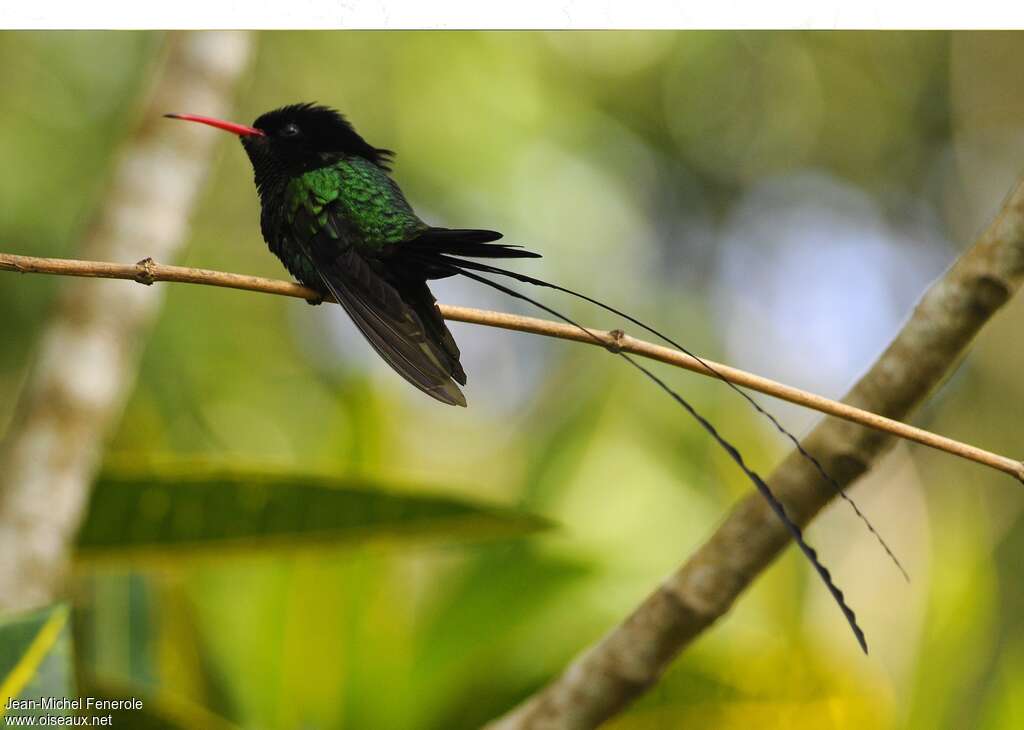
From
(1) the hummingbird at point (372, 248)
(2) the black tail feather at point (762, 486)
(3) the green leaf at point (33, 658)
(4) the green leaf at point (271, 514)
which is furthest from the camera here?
(4) the green leaf at point (271, 514)

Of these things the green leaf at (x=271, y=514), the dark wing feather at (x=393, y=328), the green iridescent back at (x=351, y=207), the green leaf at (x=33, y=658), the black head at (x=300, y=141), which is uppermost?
the black head at (x=300, y=141)

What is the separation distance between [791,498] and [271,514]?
0.72 metres

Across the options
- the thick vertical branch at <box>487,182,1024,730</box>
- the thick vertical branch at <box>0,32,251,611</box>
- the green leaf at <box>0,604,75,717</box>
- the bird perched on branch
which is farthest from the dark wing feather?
the thick vertical branch at <box>0,32,251,611</box>

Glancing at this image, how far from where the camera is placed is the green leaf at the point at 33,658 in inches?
41.2

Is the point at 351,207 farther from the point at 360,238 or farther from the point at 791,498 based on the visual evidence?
the point at 791,498

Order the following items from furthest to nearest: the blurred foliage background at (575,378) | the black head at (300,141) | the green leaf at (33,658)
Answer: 1. the blurred foliage background at (575,378)
2. the black head at (300,141)
3. the green leaf at (33,658)

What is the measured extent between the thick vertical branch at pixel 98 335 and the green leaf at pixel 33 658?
13.8 inches

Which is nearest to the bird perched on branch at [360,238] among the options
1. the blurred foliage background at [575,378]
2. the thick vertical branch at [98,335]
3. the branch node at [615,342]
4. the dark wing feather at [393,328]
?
the dark wing feather at [393,328]

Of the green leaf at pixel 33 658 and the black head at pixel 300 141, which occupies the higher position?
the black head at pixel 300 141

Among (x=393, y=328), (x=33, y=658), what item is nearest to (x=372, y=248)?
(x=393, y=328)

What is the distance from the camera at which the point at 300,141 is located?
1258 millimetres

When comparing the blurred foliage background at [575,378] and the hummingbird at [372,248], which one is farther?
the blurred foliage background at [575,378]

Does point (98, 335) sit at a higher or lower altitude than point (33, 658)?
higher
